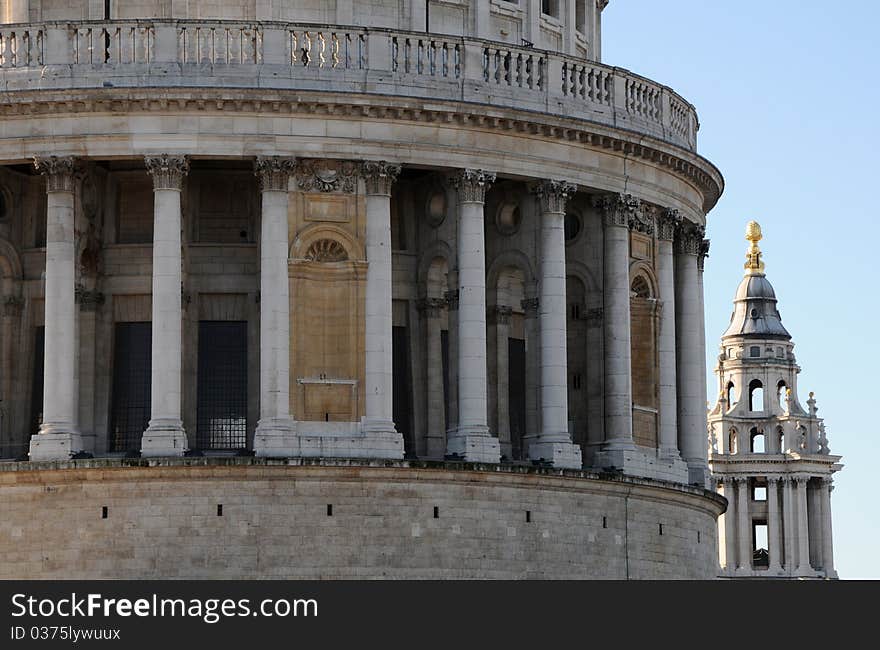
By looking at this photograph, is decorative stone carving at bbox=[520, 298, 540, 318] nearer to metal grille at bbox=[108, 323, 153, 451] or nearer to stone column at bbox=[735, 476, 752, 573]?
metal grille at bbox=[108, 323, 153, 451]

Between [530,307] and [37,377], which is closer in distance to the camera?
[37,377]

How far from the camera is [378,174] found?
64.2 metres

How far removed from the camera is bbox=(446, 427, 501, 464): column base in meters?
64.1

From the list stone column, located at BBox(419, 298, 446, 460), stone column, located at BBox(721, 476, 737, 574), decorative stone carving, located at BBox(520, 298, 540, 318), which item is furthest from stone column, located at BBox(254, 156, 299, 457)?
stone column, located at BBox(721, 476, 737, 574)

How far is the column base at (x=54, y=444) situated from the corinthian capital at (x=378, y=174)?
891 centimetres

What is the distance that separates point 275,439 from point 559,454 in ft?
24.1

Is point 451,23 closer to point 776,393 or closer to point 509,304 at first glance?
point 509,304

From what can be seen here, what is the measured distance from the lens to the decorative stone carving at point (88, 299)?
213 ft

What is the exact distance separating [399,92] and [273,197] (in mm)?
3895

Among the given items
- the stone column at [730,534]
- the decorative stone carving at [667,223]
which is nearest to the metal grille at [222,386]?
the decorative stone carving at [667,223]

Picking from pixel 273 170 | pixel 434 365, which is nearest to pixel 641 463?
pixel 434 365

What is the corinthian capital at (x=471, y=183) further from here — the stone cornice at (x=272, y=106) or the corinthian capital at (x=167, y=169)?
the corinthian capital at (x=167, y=169)

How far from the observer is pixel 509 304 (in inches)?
2689

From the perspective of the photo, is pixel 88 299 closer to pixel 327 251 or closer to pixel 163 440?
pixel 163 440
